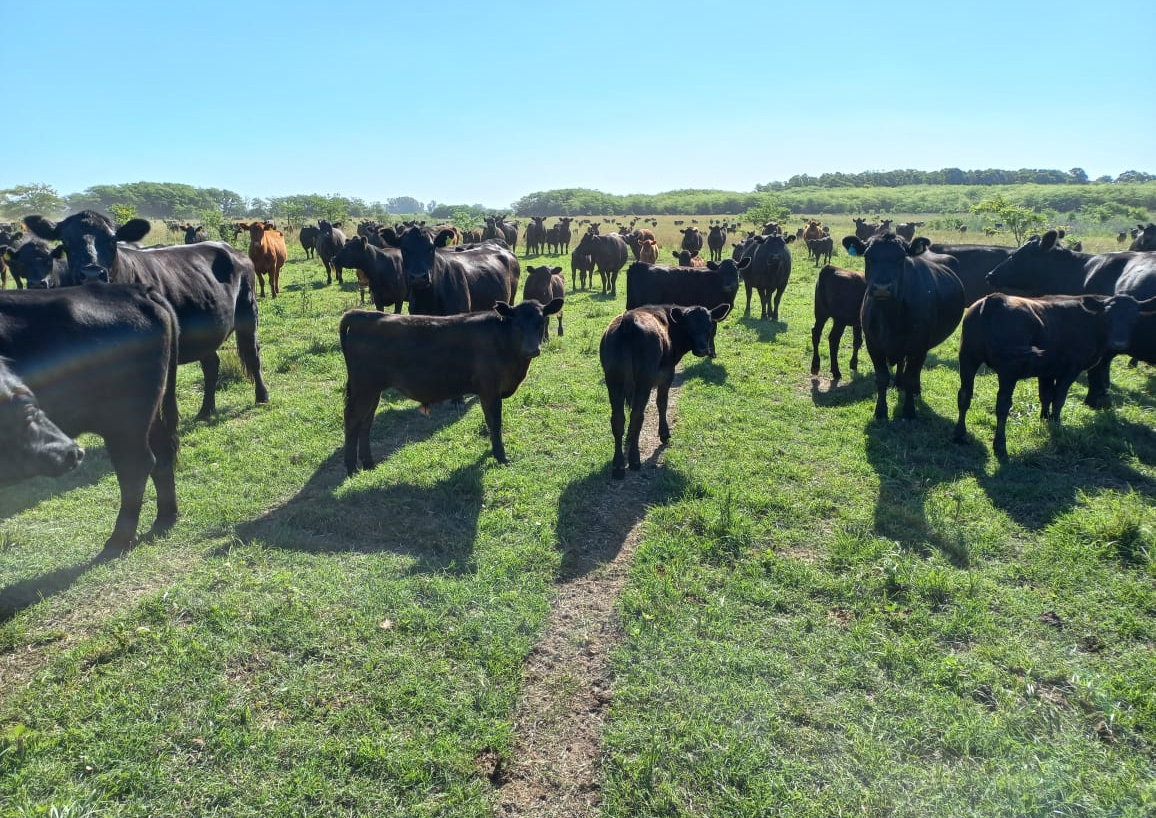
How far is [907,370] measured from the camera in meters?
8.61

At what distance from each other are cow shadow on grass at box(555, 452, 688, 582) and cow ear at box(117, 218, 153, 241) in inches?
260

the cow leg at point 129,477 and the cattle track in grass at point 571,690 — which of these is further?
the cow leg at point 129,477

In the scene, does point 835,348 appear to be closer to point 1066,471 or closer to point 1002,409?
point 1002,409

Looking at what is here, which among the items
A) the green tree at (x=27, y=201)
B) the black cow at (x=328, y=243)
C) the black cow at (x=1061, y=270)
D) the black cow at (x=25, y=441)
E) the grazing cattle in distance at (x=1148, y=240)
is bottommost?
the black cow at (x=25, y=441)

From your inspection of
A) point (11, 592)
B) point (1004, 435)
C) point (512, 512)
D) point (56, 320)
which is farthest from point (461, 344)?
point (1004, 435)

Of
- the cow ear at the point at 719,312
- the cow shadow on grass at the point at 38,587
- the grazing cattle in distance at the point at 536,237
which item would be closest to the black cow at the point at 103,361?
the cow shadow on grass at the point at 38,587

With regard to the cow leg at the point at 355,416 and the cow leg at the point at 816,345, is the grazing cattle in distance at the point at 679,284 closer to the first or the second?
the cow leg at the point at 816,345

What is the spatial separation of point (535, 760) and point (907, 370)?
766 cm

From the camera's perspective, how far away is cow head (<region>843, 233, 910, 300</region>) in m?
7.79

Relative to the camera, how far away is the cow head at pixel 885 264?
7793 mm

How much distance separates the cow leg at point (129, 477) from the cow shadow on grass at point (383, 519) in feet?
2.70

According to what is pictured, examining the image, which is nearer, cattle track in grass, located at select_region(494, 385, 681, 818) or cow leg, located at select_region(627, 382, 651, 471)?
cattle track in grass, located at select_region(494, 385, 681, 818)

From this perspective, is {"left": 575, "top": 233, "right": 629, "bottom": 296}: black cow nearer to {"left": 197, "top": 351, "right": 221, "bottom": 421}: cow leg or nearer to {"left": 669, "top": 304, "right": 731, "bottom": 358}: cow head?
{"left": 669, "top": 304, "right": 731, "bottom": 358}: cow head

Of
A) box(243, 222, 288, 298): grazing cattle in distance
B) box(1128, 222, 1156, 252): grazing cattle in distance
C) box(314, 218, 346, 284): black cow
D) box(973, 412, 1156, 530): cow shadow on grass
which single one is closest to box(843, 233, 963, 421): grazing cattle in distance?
box(973, 412, 1156, 530): cow shadow on grass
